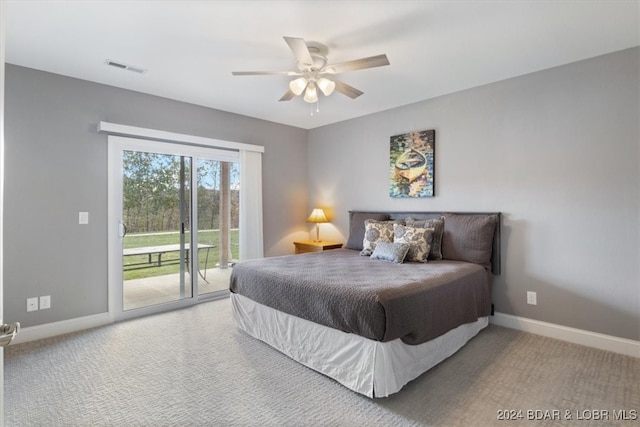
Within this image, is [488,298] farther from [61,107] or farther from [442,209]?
[61,107]

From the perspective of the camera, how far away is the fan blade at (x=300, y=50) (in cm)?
212

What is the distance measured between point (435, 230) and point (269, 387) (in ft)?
7.52

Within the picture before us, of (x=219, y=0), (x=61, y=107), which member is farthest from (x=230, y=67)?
(x=61, y=107)

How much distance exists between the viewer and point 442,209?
153 inches

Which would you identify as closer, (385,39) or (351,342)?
(351,342)

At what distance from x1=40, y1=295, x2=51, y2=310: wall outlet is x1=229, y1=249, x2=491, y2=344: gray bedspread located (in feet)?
5.73

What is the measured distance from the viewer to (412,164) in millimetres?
4105

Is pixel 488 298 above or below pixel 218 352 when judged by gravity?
above

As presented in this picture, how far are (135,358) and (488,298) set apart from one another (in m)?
3.22

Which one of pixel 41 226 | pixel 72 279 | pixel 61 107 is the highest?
pixel 61 107

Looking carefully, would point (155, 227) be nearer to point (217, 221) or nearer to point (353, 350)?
point (217, 221)

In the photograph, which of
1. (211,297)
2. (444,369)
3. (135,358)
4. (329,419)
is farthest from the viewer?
(211,297)

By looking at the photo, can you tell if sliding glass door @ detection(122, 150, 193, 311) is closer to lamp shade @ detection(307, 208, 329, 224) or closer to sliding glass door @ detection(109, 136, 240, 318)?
sliding glass door @ detection(109, 136, 240, 318)

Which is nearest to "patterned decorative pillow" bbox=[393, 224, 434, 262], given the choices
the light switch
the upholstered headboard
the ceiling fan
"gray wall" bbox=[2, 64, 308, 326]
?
the upholstered headboard
